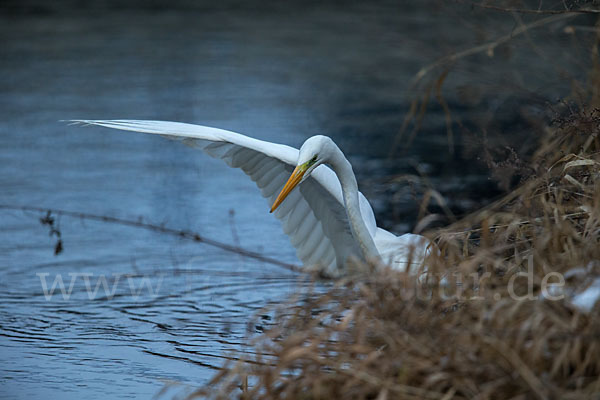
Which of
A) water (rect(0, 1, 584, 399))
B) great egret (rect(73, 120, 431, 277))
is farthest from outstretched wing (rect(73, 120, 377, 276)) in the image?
water (rect(0, 1, 584, 399))

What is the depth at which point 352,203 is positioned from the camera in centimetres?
439

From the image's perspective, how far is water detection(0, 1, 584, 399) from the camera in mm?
4539

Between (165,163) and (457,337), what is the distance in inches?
234

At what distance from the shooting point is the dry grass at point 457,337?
9.29ft

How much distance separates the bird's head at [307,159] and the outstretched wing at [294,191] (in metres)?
0.34

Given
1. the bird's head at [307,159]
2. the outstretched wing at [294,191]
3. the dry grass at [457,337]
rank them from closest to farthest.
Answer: the dry grass at [457,337], the bird's head at [307,159], the outstretched wing at [294,191]

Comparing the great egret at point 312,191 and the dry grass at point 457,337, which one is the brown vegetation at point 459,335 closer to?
the dry grass at point 457,337

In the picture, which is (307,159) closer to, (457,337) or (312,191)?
(312,191)

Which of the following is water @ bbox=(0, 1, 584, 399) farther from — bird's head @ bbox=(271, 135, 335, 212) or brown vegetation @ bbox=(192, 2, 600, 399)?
bird's head @ bbox=(271, 135, 335, 212)

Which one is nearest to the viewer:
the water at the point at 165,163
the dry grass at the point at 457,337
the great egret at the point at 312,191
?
the dry grass at the point at 457,337

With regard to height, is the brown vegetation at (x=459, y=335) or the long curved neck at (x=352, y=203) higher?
the long curved neck at (x=352, y=203)

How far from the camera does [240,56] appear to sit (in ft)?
43.7

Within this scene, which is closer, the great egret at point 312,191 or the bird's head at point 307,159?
the bird's head at point 307,159

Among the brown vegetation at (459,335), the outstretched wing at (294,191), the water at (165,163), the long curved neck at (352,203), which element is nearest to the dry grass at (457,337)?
the brown vegetation at (459,335)
